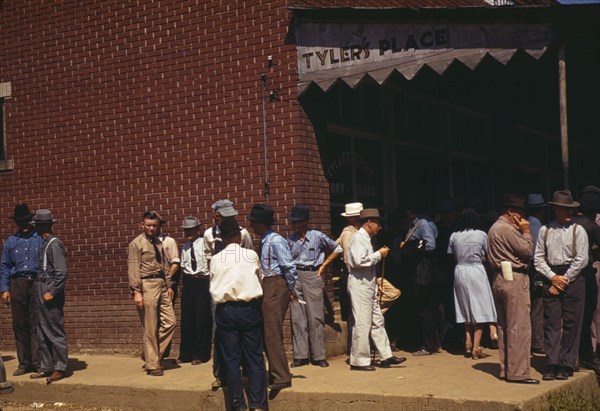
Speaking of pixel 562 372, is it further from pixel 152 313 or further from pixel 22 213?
pixel 22 213

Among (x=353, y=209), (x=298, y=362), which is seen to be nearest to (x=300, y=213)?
(x=353, y=209)

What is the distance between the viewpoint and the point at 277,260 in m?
9.59

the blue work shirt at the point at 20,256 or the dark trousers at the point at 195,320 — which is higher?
the blue work shirt at the point at 20,256

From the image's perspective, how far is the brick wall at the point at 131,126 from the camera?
1205 centimetres

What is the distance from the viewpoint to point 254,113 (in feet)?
39.8

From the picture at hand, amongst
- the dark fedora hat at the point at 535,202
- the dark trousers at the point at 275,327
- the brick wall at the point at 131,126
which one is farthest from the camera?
the brick wall at the point at 131,126

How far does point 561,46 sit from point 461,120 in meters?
7.00

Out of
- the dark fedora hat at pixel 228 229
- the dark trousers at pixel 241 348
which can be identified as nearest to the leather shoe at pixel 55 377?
the dark trousers at pixel 241 348

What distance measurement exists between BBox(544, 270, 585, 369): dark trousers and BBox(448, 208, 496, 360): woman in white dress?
206 centimetres

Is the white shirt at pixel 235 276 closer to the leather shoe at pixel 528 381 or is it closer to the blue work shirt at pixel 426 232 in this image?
the leather shoe at pixel 528 381

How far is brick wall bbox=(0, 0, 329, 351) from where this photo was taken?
39.5 feet

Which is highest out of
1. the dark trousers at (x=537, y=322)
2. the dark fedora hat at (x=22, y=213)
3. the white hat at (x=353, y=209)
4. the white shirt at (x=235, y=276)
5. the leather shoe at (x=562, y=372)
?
the dark fedora hat at (x=22, y=213)

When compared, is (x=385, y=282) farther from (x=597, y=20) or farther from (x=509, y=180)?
(x=509, y=180)

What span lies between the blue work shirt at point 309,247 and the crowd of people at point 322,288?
2 centimetres
